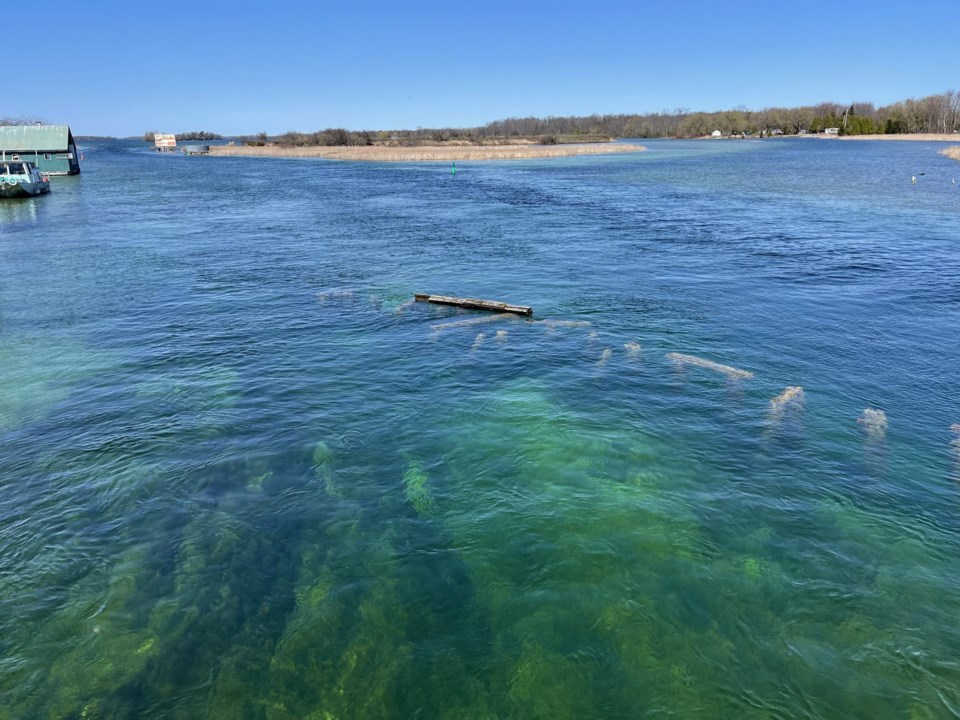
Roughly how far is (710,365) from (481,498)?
39.9 ft

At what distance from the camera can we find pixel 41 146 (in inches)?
3526

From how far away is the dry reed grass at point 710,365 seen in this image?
72.3ft

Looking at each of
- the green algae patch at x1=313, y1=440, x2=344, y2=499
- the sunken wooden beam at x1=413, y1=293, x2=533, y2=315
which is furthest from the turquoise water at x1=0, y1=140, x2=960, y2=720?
the sunken wooden beam at x1=413, y1=293, x2=533, y2=315

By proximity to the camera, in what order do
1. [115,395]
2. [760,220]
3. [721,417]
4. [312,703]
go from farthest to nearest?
1. [760,220]
2. [115,395]
3. [721,417]
4. [312,703]

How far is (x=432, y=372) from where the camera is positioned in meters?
22.8

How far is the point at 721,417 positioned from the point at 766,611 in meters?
8.32

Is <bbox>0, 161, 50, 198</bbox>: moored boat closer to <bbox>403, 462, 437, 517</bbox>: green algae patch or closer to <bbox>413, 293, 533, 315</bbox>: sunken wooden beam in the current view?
<bbox>413, 293, 533, 315</bbox>: sunken wooden beam

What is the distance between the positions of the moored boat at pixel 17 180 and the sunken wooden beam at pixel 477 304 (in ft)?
206

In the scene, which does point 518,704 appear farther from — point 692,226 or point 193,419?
point 692,226

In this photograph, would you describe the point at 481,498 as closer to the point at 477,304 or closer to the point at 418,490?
the point at 418,490

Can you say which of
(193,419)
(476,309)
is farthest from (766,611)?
(476,309)

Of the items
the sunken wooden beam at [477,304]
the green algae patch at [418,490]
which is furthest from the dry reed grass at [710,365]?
the green algae patch at [418,490]

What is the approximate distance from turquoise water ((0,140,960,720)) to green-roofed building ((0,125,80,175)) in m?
69.7

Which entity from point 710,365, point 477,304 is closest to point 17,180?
point 477,304
